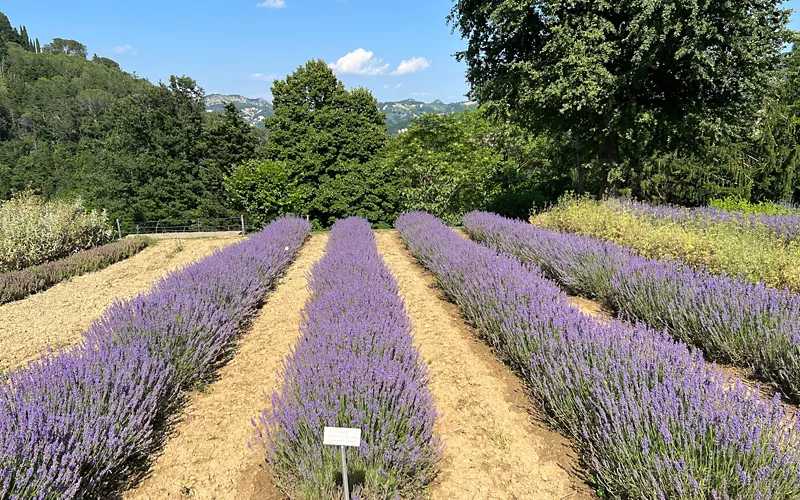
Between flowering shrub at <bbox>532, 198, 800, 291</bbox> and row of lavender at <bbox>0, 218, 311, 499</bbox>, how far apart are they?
4.99 meters

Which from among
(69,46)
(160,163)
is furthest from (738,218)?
(69,46)

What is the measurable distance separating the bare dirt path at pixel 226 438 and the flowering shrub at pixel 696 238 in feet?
14.7

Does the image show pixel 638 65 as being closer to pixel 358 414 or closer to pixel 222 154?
pixel 358 414

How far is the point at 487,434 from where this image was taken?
98.2 inches

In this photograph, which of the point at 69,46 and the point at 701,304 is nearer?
the point at 701,304

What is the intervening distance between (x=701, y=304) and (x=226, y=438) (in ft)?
13.0

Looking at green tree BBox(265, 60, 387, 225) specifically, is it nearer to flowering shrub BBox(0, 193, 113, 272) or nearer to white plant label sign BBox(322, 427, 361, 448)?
flowering shrub BBox(0, 193, 113, 272)

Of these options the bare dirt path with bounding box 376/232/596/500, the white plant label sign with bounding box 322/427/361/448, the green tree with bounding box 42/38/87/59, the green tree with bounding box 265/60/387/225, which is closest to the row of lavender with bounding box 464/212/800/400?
the bare dirt path with bounding box 376/232/596/500

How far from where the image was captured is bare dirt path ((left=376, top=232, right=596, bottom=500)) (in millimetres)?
2059

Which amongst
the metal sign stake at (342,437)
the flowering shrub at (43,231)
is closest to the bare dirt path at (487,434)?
the metal sign stake at (342,437)

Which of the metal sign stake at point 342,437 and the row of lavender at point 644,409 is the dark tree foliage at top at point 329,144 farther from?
the metal sign stake at point 342,437

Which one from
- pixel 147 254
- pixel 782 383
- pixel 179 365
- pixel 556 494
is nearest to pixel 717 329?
pixel 782 383

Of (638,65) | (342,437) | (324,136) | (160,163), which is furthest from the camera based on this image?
(160,163)

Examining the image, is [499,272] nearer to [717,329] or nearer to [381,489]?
[717,329]
